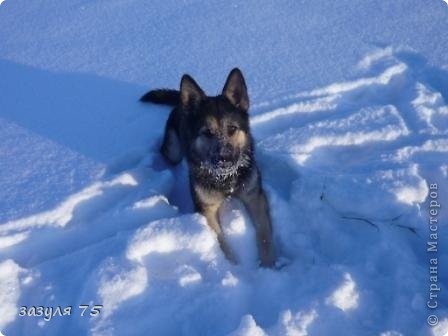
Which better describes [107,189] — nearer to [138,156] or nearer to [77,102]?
[138,156]

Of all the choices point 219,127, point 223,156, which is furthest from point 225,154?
point 219,127

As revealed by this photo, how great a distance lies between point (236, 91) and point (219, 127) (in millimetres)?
352

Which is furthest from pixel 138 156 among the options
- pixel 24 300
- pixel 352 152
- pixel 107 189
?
pixel 352 152

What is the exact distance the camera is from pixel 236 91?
364 cm

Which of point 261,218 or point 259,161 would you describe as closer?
point 261,218

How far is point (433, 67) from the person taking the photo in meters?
4.71

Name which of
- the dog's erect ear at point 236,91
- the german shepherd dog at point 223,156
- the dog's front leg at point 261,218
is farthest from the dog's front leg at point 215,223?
the dog's erect ear at point 236,91

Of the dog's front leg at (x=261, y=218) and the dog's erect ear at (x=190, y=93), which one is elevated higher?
the dog's erect ear at (x=190, y=93)

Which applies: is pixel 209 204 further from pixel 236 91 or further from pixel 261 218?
pixel 236 91

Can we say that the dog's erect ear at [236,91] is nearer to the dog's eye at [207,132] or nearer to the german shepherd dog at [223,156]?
the german shepherd dog at [223,156]

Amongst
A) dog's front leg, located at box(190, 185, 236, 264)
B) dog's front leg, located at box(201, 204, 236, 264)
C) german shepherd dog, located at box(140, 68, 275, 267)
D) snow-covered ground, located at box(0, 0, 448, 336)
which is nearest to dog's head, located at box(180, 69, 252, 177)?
german shepherd dog, located at box(140, 68, 275, 267)

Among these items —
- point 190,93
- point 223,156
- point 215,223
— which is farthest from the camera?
point 190,93

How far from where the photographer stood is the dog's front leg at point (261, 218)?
338cm

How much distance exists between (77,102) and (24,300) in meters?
2.45
